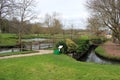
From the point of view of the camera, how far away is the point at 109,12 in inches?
1083

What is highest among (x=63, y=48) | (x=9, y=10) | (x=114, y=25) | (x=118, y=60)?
(x=9, y=10)

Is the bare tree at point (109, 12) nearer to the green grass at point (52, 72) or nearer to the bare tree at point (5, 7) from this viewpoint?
the bare tree at point (5, 7)

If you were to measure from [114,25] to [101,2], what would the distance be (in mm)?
3694

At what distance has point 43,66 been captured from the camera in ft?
43.6

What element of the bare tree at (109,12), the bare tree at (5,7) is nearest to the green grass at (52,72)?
the bare tree at (5,7)

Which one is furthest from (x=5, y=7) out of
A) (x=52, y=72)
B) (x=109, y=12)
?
(x=52, y=72)

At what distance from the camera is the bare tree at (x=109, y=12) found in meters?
27.4

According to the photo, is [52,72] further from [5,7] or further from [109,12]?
[109,12]

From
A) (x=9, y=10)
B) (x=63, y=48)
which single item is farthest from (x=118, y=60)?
(x=9, y=10)

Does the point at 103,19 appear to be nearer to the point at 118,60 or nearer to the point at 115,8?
the point at 115,8

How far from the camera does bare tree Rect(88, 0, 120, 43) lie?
27.4 metres

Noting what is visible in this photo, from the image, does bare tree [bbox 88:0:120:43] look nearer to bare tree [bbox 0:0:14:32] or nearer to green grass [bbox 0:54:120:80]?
bare tree [bbox 0:0:14:32]

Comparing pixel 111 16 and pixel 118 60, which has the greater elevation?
pixel 111 16

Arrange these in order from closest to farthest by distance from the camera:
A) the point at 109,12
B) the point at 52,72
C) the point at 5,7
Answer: the point at 52,72
the point at 5,7
the point at 109,12
